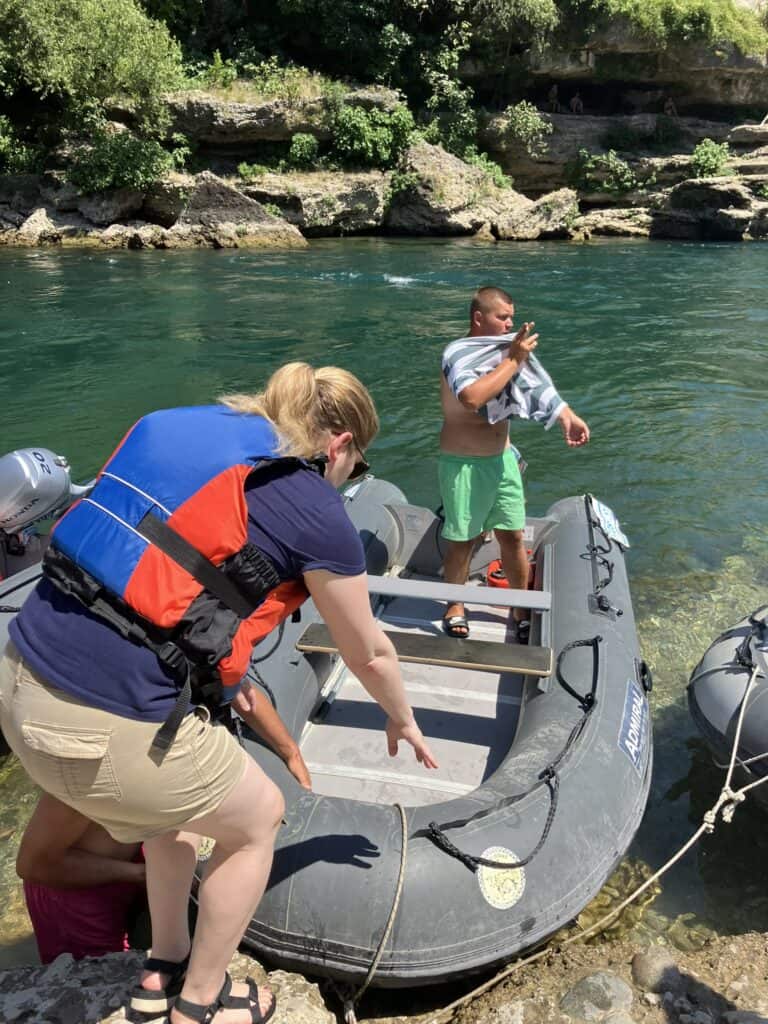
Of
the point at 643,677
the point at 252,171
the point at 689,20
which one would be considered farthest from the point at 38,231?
the point at 689,20

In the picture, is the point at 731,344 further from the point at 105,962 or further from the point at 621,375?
the point at 105,962

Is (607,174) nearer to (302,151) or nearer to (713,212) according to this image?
(713,212)

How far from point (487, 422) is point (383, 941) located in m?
2.14

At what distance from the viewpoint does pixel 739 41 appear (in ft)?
78.0

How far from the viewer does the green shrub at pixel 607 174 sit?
77.2ft

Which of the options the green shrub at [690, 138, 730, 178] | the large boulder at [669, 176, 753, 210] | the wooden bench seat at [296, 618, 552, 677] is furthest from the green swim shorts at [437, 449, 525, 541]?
the green shrub at [690, 138, 730, 178]

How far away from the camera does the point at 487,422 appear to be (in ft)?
11.4

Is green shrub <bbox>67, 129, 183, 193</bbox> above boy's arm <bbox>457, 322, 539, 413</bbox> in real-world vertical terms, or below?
above

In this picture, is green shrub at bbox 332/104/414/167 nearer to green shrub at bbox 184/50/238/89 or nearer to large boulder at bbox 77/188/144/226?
green shrub at bbox 184/50/238/89

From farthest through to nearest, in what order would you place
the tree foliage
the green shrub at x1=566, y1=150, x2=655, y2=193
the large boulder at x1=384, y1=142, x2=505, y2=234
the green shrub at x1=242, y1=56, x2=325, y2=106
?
1. the green shrub at x1=566, y1=150, x2=655, y2=193
2. the large boulder at x1=384, y1=142, x2=505, y2=234
3. the green shrub at x1=242, y1=56, x2=325, y2=106
4. the tree foliage

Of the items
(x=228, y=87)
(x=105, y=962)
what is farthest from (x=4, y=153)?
(x=105, y=962)

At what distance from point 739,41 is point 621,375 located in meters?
21.0

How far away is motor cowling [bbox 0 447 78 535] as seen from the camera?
3.54 m

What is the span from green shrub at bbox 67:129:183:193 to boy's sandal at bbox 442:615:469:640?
61.4ft
